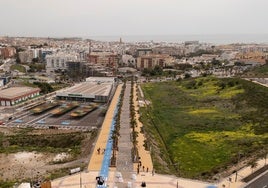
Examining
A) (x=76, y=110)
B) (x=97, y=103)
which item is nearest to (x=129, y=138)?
(x=76, y=110)

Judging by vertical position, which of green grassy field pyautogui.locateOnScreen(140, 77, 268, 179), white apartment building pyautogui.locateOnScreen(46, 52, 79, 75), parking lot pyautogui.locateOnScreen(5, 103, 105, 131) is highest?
white apartment building pyautogui.locateOnScreen(46, 52, 79, 75)

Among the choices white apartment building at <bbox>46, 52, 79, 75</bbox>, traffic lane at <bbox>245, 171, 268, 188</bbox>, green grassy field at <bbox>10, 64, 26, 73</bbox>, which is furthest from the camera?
white apartment building at <bbox>46, 52, 79, 75</bbox>

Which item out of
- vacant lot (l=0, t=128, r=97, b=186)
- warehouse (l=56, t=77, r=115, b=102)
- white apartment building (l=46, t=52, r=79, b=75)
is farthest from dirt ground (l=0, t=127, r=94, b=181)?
white apartment building (l=46, t=52, r=79, b=75)

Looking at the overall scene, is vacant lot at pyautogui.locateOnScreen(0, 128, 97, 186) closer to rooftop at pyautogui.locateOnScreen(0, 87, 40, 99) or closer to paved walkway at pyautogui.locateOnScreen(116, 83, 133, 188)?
paved walkway at pyautogui.locateOnScreen(116, 83, 133, 188)

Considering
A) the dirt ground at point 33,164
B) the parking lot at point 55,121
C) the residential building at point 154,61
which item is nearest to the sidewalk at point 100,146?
the dirt ground at point 33,164

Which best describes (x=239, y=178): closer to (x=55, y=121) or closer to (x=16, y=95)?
(x=55, y=121)

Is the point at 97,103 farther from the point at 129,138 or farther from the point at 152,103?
the point at 129,138

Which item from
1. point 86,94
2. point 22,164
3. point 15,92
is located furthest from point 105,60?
point 22,164
